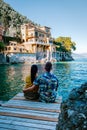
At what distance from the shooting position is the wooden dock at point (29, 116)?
483cm

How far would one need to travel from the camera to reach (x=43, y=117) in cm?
547

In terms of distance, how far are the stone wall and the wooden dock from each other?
2.86 meters

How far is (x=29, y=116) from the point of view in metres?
5.52

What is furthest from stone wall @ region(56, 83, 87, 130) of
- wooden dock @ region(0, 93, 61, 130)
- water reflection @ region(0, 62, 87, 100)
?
water reflection @ region(0, 62, 87, 100)

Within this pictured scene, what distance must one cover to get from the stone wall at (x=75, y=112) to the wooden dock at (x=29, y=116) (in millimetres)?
2858

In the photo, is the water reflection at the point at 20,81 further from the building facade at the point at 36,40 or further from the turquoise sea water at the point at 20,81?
the building facade at the point at 36,40

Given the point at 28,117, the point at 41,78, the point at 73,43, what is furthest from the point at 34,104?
the point at 73,43

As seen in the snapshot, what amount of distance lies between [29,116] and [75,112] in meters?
3.76

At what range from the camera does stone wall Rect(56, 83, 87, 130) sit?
1.84m

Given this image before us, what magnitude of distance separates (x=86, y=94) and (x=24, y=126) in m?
3.08

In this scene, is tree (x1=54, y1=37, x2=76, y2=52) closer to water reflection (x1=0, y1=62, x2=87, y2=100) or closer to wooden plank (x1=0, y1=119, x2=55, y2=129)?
water reflection (x1=0, y1=62, x2=87, y2=100)

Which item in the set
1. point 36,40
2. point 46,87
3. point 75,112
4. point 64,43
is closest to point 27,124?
point 46,87

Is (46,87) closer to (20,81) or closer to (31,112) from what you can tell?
(31,112)

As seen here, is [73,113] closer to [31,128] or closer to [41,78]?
[31,128]
